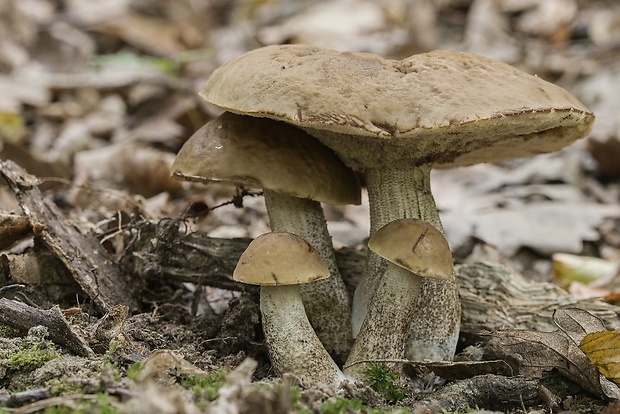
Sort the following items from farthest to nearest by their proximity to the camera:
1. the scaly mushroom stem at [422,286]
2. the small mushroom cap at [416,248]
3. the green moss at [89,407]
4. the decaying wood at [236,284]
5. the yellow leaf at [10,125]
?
the yellow leaf at [10,125], the decaying wood at [236,284], the scaly mushroom stem at [422,286], the small mushroom cap at [416,248], the green moss at [89,407]

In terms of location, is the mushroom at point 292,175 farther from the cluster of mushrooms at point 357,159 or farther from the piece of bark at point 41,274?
the piece of bark at point 41,274

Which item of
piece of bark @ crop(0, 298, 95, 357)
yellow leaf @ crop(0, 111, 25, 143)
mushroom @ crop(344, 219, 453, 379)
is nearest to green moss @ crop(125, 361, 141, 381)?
piece of bark @ crop(0, 298, 95, 357)

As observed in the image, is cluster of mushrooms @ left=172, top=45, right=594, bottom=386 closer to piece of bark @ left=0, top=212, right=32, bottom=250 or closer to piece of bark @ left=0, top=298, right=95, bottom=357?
piece of bark @ left=0, top=298, right=95, bottom=357

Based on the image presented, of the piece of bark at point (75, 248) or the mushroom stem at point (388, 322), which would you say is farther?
the piece of bark at point (75, 248)

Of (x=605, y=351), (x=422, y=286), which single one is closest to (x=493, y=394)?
(x=605, y=351)

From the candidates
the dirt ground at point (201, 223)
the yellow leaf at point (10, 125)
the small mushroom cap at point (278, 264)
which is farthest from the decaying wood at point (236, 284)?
the yellow leaf at point (10, 125)

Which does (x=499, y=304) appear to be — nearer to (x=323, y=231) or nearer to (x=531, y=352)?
(x=531, y=352)

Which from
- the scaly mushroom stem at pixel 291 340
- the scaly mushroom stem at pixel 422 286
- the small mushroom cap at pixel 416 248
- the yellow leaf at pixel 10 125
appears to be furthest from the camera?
the yellow leaf at pixel 10 125
